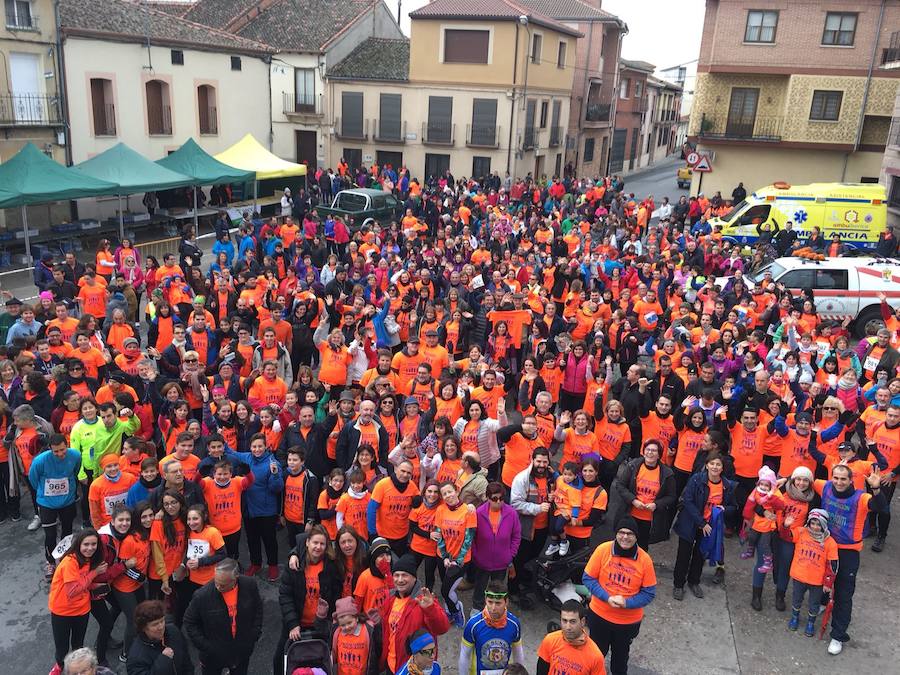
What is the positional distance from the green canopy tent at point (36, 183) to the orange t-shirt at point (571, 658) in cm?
1573

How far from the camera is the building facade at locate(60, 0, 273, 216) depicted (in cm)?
2225

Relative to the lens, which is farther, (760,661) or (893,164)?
(893,164)

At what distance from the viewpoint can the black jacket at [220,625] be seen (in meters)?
5.14

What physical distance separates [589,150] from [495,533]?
135 ft

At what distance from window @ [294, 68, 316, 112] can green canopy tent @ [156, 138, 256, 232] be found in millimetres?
14017

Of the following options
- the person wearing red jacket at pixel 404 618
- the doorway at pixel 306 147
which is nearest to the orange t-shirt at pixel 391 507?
the person wearing red jacket at pixel 404 618

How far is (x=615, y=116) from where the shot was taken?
47.2m

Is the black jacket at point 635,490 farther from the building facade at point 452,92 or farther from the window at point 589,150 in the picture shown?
the window at point 589,150

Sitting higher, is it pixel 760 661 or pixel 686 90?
pixel 686 90

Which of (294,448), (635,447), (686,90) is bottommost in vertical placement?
(635,447)

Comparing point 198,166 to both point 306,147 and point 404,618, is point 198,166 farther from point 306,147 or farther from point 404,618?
point 404,618

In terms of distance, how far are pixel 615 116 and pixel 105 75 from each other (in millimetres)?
33050

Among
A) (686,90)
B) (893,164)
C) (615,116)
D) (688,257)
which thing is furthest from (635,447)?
(686,90)

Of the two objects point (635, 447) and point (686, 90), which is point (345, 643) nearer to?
point (635, 447)
